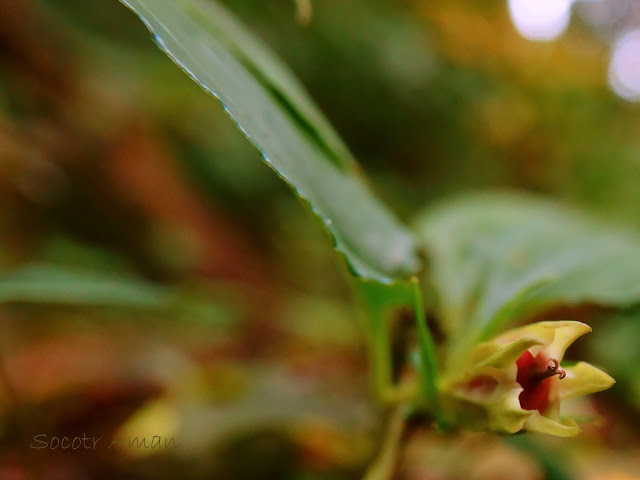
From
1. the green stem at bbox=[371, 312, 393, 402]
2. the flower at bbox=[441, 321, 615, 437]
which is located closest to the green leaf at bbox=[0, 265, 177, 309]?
the green stem at bbox=[371, 312, 393, 402]

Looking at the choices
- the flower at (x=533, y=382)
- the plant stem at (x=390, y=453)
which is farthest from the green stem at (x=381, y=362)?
the flower at (x=533, y=382)

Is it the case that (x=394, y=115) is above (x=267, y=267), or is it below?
above

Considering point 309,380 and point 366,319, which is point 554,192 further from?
point 366,319

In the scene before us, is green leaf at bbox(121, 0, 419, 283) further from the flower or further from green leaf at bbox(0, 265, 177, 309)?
green leaf at bbox(0, 265, 177, 309)

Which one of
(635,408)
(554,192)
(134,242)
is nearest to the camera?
(635,408)

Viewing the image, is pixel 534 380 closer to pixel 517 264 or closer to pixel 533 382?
pixel 533 382

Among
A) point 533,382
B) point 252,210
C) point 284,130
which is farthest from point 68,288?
point 252,210

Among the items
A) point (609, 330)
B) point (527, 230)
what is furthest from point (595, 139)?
point (527, 230)

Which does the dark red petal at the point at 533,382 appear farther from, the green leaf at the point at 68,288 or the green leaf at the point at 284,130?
the green leaf at the point at 68,288
